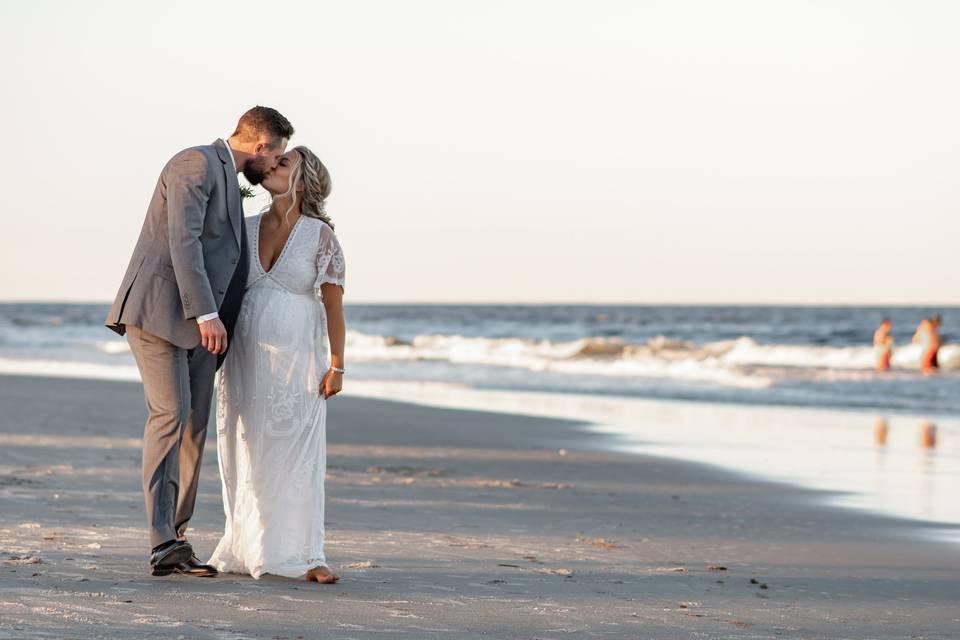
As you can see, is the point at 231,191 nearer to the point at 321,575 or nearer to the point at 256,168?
the point at 256,168

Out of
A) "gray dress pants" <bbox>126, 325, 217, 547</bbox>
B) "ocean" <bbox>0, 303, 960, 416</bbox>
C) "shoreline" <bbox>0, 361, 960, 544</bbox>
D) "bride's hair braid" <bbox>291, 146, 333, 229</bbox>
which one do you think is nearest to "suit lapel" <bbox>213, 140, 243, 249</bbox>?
"bride's hair braid" <bbox>291, 146, 333, 229</bbox>

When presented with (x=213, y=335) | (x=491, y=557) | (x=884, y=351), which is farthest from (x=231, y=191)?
(x=884, y=351)

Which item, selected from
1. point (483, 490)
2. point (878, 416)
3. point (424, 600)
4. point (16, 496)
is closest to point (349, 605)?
point (424, 600)

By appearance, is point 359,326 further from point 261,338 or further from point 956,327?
point 261,338

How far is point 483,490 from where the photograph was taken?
7.72 metres

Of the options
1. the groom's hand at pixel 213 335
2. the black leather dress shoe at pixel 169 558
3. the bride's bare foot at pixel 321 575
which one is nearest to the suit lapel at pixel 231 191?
the groom's hand at pixel 213 335

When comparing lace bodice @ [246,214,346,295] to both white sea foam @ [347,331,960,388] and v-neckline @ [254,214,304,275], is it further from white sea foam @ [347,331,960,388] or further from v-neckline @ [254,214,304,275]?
white sea foam @ [347,331,960,388]

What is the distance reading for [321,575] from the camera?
14.8ft

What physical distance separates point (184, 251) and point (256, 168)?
1.64ft

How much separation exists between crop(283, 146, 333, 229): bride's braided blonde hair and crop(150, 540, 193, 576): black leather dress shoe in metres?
1.28

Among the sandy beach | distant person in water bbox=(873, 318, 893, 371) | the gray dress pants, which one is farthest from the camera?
distant person in water bbox=(873, 318, 893, 371)

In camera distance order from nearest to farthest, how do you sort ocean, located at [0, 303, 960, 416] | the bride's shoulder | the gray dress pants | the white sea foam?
the gray dress pants → the bride's shoulder → ocean, located at [0, 303, 960, 416] → the white sea foam

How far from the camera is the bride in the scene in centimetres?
455

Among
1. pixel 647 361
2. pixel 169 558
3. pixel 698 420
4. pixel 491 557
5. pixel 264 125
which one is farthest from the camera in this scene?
pixel 647 361
